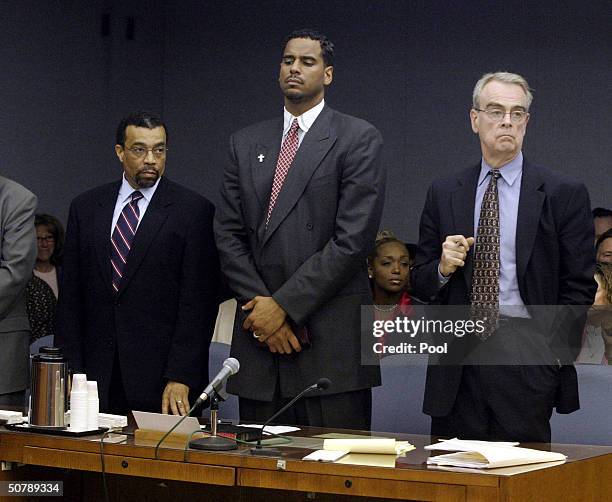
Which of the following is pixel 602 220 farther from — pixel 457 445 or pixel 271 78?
pixel 457 445

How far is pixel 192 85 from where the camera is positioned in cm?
821

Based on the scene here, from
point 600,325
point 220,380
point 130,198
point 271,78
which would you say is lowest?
point 220,380

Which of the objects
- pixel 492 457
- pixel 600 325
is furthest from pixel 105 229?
pixel 600 325

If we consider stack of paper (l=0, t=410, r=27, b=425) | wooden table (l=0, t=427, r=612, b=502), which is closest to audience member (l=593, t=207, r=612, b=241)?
wooden table (l=0, t=427, r=612, b=502)

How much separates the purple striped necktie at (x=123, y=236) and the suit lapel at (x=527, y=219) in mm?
1401

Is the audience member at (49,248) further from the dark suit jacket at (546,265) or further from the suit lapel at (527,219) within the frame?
the suit lapel at (527,219)

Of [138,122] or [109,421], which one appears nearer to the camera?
[109,421]

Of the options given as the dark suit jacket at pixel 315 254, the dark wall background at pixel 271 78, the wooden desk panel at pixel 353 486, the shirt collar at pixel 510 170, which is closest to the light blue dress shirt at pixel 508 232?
the shirt collar at pixel 510 170

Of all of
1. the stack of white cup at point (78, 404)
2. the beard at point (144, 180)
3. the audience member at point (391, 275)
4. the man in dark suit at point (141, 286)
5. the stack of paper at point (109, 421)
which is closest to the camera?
the stack of white cup at point (78, 404)

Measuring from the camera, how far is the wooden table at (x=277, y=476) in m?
2.99

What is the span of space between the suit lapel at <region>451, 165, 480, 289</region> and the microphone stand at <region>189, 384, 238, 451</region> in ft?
3.30

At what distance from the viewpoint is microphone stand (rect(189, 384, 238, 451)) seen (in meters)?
3.29

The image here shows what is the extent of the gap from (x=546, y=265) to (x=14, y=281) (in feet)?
6.25

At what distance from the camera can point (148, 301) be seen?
4336 mm
